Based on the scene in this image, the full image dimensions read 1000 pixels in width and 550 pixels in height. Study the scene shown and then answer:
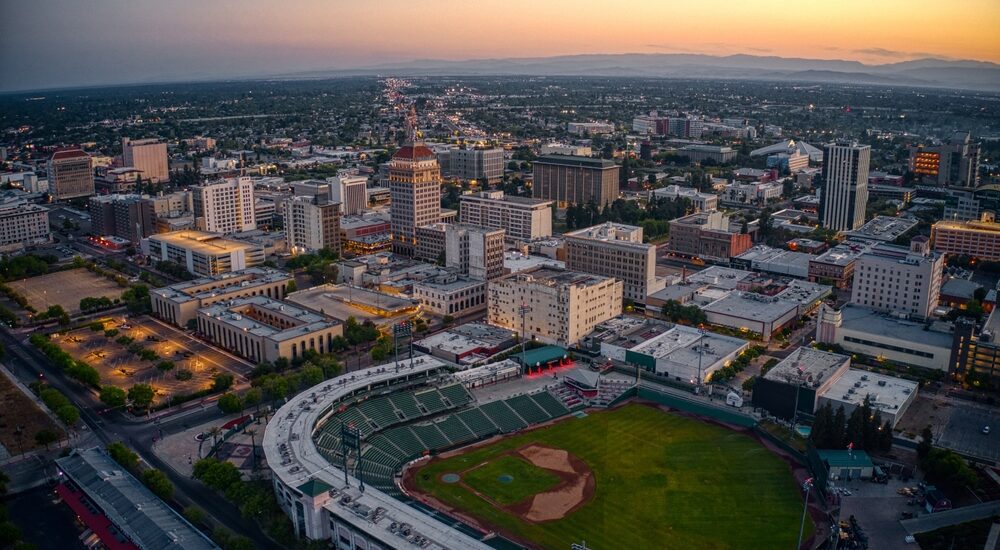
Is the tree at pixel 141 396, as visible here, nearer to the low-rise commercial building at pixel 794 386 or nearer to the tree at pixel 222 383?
the tree at pixel 222 383

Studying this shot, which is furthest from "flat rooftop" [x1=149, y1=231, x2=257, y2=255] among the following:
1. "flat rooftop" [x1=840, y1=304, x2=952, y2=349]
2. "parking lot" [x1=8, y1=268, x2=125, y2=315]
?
"flat rooftop" [x1=840, y1=304, x2=952, y2=349]

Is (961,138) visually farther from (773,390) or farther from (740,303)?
(773,390)

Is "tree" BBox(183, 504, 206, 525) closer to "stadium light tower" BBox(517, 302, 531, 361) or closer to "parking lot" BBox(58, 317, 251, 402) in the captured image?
"parking lot" BBox(58, 317, 251, 402)

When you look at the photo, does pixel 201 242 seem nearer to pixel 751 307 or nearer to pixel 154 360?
pixel 154 360

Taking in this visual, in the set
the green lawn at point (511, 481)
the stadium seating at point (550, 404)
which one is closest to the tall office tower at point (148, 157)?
the stadium seating at point (550, 404)

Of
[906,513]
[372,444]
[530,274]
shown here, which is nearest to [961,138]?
[530,274]

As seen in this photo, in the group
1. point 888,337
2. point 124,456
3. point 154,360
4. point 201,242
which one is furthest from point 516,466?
point 201,242
